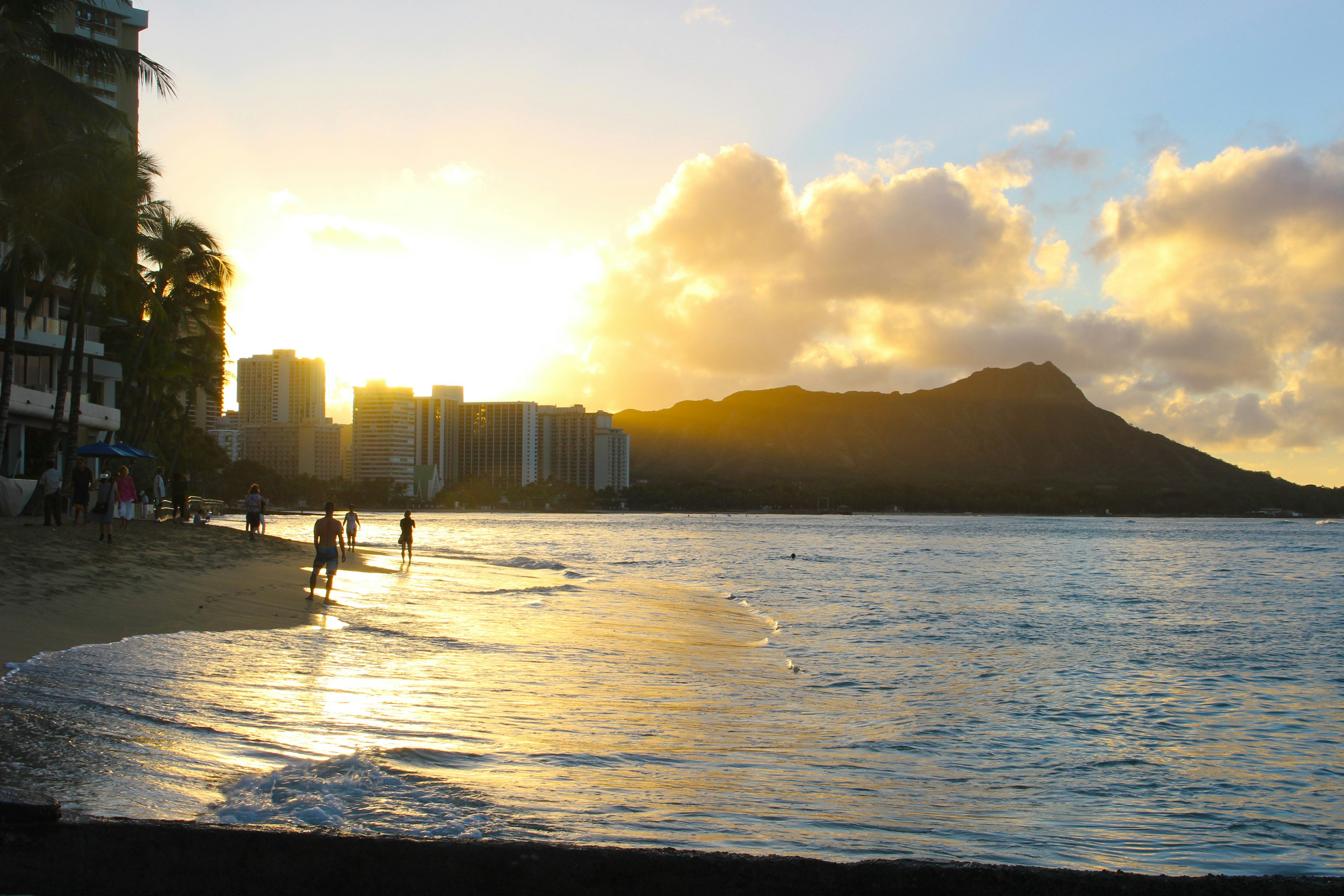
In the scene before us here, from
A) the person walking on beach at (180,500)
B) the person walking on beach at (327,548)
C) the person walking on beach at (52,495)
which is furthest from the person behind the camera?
the person walking on beach at (180,500)

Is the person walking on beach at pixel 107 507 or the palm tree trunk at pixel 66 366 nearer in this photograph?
the person walking on beach at pixel 107 507

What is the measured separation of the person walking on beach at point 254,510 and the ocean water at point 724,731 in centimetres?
1176

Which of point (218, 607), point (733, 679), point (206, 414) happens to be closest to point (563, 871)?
point (733, 679)

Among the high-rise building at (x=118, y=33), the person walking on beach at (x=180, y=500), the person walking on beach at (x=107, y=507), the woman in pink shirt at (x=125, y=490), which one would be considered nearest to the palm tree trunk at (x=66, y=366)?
the person walking on beach at (x=180, y=500)

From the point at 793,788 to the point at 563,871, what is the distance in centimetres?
369

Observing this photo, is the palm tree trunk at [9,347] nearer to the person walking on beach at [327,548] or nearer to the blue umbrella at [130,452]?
the blue umbrella at [130,452]

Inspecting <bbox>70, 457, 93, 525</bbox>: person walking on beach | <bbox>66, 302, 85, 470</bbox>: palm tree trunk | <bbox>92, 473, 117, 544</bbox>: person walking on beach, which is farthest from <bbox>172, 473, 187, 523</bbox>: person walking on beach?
<bbox>92, 473, 117, 544</bbox>: person walking on beach

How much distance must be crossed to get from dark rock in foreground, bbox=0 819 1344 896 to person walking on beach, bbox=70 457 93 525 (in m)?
23.7

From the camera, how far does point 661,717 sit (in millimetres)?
9062

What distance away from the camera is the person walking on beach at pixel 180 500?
1334 inches

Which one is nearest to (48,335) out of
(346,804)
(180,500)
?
(180,500)

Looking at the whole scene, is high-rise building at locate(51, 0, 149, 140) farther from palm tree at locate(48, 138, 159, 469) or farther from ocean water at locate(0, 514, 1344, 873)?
ocean water at locate(0, 514, 1344, 873)

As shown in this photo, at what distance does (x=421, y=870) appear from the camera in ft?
11.5

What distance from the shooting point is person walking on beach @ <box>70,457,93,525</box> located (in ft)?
77.1
